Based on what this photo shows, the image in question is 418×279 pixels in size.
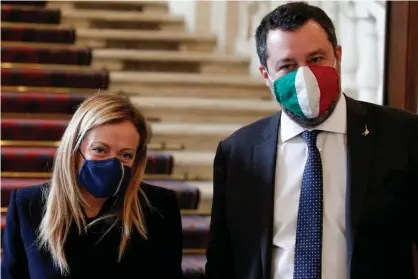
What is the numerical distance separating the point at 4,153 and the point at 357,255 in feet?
6.90

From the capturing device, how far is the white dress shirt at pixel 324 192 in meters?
1.47

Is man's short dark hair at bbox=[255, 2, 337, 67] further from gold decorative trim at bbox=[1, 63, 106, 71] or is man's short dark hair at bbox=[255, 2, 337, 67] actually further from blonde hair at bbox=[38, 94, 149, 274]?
gold decorative trim at bbox=[1, 63, 106, 71]

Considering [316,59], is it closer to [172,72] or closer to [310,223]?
[310,223]

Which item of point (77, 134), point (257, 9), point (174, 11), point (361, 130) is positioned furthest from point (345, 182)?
point (174, 11)

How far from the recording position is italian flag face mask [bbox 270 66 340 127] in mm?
1426

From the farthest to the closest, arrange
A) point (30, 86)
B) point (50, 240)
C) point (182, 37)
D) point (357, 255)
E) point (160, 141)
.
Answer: point (182, 37), point (30, 86), point (160, 141), point (50, 240), point (357, 255)

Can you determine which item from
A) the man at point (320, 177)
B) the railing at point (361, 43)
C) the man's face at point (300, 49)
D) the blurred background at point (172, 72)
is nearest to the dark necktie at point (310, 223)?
the man at point (320, 177)

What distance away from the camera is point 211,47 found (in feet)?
15.0

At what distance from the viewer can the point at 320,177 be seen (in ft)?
4.87

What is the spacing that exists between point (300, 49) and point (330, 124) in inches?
7.6

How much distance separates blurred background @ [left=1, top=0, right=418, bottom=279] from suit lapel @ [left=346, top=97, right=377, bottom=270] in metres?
1.03

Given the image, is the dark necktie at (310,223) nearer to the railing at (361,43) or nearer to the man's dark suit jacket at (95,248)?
the man's dark suit jacket at (95,248)

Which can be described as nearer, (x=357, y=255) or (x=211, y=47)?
(x=357, y=255)

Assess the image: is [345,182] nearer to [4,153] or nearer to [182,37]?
[4,153]
